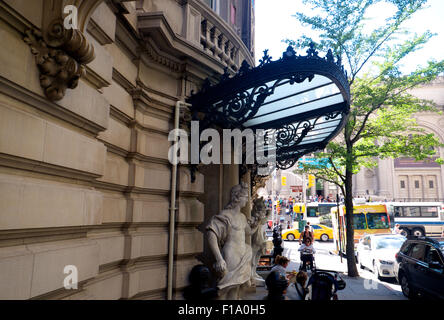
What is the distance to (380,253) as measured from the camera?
46.6 feet

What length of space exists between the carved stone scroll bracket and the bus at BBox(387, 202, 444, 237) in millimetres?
30962

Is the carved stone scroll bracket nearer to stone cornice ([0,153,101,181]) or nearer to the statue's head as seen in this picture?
stone cornice ([0,153,101,181])

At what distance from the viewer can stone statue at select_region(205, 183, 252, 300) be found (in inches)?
202

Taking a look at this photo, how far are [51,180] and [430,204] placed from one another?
35.0m

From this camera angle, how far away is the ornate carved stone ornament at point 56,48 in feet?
8.36

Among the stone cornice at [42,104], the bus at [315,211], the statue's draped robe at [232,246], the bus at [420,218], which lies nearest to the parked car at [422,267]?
the statue's draped robe at [232,246]

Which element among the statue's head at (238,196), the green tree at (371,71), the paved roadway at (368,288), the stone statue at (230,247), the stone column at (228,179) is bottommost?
the paved roadway at (368,288)

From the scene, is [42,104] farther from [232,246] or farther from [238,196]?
[232,246]

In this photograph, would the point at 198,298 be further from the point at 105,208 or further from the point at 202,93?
the point at 202,93

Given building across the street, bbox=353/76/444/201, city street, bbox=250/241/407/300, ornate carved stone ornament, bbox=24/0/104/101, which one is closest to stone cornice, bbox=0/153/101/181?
ornate carved stone ornament, bbox=24/0/104/101

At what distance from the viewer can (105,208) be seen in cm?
411

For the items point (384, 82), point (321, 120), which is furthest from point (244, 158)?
point (384, 82)

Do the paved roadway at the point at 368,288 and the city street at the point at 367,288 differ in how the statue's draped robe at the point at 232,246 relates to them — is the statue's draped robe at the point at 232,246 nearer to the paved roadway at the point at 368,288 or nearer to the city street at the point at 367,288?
the city street at the point at 367,288

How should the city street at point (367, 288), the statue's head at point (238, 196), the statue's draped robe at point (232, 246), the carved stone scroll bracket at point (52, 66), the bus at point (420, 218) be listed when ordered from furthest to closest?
1. the bus at point (420, 218)
2. the city street at point (367, 288)
3. the statue's head at point (238, 196)
4. the statue's draped robe at point (232, 246)
5. the carved stone scroll bracket at point (52, 66)
